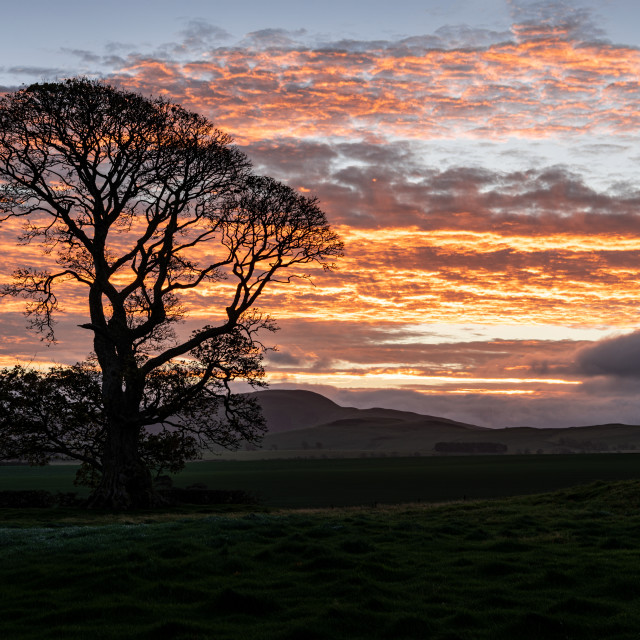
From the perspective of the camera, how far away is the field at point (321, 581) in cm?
1555

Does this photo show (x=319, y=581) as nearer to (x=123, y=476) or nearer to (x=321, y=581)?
(x=321, y=581)

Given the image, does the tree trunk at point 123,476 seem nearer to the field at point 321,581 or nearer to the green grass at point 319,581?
the field at point 321,581

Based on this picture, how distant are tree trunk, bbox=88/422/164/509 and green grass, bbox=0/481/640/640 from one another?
17.9m

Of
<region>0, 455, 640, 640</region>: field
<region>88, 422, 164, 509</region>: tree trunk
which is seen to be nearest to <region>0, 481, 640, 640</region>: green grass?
<region>0, 455, 640, 640</region>: field

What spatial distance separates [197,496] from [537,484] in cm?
5163

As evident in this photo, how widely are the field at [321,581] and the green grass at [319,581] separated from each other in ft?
0.16

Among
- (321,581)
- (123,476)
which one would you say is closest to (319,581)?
(321,581)

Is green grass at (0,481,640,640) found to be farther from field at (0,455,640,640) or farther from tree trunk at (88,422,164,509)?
tree trunk at (88,422,164,509)

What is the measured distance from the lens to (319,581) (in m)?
19.8

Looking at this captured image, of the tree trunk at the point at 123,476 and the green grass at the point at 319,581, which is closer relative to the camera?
the green grass at the point at 319,581

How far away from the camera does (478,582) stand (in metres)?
19.8

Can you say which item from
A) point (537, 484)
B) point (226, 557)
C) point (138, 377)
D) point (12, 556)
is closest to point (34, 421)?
point (138, 377)

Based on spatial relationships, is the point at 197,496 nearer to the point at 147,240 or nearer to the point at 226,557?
the point at 147,240

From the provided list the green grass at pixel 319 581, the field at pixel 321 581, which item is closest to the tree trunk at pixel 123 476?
the field at pixel 321 581
